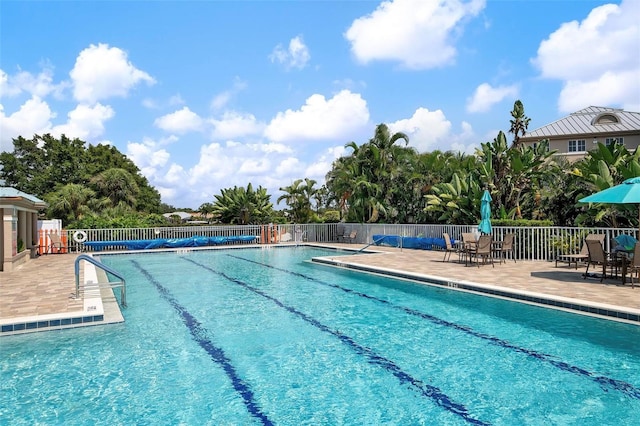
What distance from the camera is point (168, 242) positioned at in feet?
76.3

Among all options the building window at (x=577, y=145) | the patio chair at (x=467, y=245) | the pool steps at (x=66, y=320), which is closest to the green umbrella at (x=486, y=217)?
the patio chair at (x=467, y=245)

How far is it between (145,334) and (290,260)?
11.3 metres

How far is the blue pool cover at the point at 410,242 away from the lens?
19.3 meters

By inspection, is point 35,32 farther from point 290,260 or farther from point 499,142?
point 499,142

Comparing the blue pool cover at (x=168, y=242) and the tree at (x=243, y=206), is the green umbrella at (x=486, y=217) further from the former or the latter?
the tree at (x=243, y=206)

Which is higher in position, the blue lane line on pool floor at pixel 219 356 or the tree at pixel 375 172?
the tree at pixel 375 172

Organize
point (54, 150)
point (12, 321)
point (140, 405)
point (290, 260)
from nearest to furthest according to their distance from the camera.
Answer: point (140, 405)
point (12, 321)
point (290, 260)
point (54, 150)

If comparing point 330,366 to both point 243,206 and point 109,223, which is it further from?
point 243,206

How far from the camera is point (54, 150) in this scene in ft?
140

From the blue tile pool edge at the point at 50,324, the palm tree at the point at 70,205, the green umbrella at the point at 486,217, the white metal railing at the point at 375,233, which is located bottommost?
the blue tile pool edge at the point at 50,324

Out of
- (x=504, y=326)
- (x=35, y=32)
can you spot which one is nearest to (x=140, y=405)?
(x=504, y=326)

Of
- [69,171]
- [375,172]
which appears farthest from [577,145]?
[69,171]

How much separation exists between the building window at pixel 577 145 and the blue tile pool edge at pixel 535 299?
33.1 metres

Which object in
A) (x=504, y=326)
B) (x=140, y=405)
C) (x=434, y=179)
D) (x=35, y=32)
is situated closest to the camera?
(x=140, y=405)
